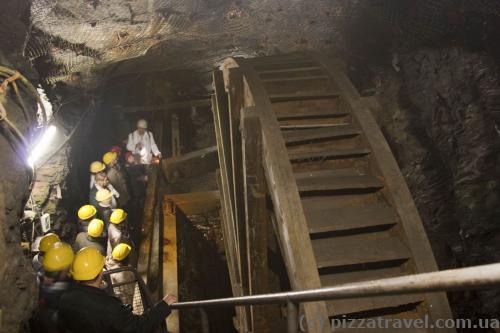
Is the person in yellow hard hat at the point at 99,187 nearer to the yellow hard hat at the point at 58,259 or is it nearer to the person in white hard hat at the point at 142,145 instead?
the person in white hard hat at the point at 142,145

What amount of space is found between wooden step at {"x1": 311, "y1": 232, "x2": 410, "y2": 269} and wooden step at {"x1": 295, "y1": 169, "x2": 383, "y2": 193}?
46 cm

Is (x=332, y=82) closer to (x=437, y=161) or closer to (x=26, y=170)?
(x=437, y=161)

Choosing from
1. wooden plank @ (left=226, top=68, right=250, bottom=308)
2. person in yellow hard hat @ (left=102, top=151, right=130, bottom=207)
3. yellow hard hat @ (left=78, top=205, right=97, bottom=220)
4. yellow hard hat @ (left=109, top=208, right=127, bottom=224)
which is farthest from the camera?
person in yellow hard hat @ (left=102, top=151, right=130, bottom=207)

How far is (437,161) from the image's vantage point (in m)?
4.79

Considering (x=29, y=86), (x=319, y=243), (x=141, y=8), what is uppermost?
(x=141, y=8)

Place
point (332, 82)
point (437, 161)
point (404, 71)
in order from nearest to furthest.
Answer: point (332, 82)
point (437, 161)
point (404, 71)

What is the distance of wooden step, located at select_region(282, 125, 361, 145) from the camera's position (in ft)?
11.7

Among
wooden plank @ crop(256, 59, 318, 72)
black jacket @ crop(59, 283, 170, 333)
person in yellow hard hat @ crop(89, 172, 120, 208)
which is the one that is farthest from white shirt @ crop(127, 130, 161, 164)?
black jacket @ crop(59, 283, 170, 333)

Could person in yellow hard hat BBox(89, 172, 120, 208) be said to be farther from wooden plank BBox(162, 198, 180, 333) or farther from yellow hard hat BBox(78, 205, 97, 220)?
wooden plank BBox(162, 198, 180, 333)

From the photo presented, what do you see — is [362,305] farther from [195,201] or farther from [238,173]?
[195,201]

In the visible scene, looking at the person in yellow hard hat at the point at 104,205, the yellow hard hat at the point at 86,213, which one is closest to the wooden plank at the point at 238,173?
the yellow hard hat at the point at 86,213

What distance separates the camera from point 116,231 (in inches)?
231

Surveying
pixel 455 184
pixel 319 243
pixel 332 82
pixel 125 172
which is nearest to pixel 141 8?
pixel 332 82

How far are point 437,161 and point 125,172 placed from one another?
690 cm
